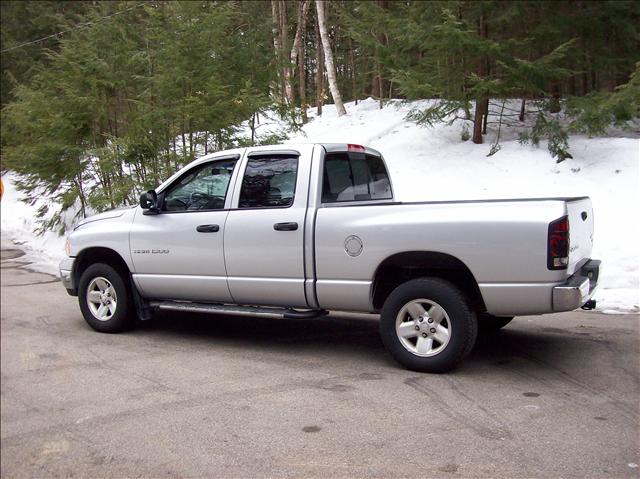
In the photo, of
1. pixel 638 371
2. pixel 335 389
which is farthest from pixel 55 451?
pixel 638 371

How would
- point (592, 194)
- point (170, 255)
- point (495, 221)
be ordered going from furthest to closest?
point (592, 194) → point (170, 255) → point (495, 221)

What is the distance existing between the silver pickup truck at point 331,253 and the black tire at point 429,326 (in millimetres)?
11

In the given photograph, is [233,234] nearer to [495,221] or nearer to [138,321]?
[138,321]

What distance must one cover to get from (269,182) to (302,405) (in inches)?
97.4

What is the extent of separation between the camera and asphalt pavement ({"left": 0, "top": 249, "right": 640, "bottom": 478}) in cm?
350

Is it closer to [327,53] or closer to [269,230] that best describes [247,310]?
[269,230]

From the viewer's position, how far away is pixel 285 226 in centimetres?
584

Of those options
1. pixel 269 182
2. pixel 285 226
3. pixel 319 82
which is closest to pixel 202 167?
pixel 269 182

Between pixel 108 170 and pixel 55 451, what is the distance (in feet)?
33.4

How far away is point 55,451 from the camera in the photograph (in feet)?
11.9

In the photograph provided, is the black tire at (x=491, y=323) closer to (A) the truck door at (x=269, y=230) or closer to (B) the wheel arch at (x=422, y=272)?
(B) the wheel arch at (x=422, y=272)

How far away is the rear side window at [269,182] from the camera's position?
20.0ft

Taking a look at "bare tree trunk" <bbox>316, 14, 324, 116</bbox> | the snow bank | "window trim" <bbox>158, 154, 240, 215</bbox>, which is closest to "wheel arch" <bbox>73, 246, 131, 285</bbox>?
the snow bank

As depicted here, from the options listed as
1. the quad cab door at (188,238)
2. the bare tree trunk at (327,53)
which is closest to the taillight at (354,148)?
the quad cab door at (188,238)
